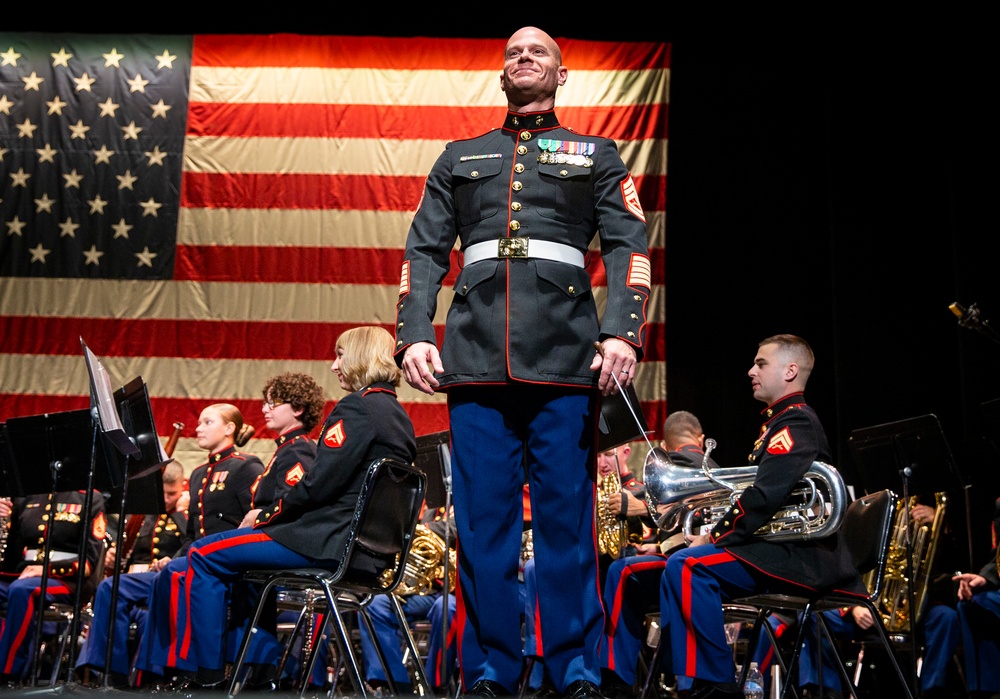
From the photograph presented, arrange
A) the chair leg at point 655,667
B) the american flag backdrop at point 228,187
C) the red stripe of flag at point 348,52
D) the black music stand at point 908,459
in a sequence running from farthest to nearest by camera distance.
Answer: the red stripe of flag at point 348,52 → the american flag backdrop at point 228,187 → the black music stand at point 908,459 → the chair leg at point 655,667

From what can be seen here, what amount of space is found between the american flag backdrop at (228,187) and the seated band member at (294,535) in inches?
135

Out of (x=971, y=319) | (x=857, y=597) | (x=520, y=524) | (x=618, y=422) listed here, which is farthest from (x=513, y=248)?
(x=971, y=319)

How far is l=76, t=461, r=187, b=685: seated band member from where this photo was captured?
16.4 feet

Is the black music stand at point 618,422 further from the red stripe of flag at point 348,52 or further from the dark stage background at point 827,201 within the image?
the red stripe of flag at point 348,52

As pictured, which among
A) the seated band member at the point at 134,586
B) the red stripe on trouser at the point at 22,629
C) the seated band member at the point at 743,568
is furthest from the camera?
the red stripe on trouser at the point at 22,629

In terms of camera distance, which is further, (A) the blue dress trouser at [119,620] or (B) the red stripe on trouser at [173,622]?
(A) the blue dress trouser at [119,620]

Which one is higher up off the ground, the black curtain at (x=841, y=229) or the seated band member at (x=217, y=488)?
the black curtain at (x=841, y=229)

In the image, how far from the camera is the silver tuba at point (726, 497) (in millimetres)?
3551

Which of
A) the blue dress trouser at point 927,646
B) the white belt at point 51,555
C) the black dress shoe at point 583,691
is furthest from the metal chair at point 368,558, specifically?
the white belt at point 51,555

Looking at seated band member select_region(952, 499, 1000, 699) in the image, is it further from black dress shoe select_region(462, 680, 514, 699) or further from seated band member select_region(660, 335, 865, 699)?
black dress shoe select_region(462, 680, 514, 699)

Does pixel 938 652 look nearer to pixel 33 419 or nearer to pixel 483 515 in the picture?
pixel 483 515

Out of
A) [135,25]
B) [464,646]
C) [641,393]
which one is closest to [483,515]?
[464,646]

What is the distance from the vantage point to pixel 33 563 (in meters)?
6.03

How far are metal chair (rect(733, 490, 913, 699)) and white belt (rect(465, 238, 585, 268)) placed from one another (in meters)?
1.64
